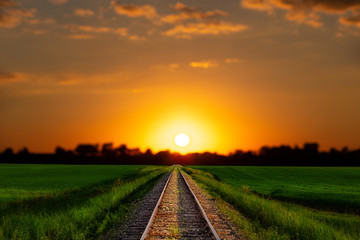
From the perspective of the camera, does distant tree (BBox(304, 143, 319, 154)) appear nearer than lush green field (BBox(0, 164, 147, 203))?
No

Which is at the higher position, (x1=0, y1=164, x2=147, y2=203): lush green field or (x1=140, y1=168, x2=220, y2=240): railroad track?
(x1=140, y1=168, x2=220, y2=240): railroad track

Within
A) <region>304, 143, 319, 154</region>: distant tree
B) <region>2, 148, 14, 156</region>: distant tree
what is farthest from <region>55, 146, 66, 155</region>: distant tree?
<region>304, 143, 319, 154</region>: distant tree

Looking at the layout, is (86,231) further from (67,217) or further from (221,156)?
(221,156)

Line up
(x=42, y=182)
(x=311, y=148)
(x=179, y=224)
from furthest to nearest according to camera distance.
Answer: (x=311, y=148) < (x=42, y=182) < (x=179, y=224)

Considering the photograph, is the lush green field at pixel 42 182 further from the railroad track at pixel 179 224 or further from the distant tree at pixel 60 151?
the distant tree at pixel 60 151

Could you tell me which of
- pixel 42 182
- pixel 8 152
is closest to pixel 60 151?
pixel 8 152

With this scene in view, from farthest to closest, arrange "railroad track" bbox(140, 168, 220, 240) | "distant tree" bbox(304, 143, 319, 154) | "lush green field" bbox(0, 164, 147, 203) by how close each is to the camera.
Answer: "distant tree" bbox(304, 143, 319, 154), "lush green field" bbox(0, 164, 147, 203), "railroad track" bbox(140, 168, 220, 240)

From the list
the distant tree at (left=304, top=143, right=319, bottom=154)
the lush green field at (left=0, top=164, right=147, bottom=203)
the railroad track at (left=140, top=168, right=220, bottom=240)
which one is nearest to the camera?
the railroad track at (left=140, top=168, right=220, bottom=240)

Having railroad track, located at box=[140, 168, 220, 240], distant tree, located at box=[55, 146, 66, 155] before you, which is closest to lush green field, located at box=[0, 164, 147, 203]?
railroad track, located at box=[140, 168, 220, 240]

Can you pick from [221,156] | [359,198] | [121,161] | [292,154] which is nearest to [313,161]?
[292,154]

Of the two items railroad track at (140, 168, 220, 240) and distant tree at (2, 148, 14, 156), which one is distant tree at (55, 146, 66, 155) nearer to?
distant tree at (2, 148, 14, 156)

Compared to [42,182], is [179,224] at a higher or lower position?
higher

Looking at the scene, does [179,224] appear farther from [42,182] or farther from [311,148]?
[311,148]

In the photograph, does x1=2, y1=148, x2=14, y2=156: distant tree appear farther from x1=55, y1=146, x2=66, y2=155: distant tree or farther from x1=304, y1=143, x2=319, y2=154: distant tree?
x1=304, y1=143, x2=319, y2=154: distant tree
